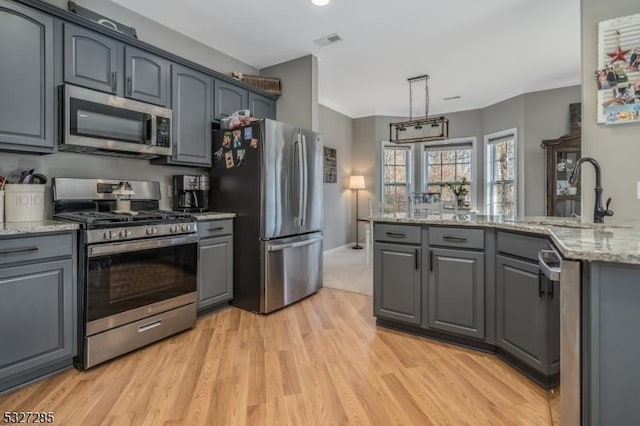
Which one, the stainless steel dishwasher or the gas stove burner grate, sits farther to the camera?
the gas stove burner grate

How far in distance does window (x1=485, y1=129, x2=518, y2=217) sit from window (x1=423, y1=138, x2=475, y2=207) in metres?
0.33

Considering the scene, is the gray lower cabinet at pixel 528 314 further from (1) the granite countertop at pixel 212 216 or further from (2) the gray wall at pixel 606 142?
(1) the granite countertop at pixel 212 216

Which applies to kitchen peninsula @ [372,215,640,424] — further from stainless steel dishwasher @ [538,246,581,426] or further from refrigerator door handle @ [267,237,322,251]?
refrigerator door handle @ [267,237,322,251]

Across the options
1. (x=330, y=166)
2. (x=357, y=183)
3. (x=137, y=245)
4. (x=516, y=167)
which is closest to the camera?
(x=137, y=245)

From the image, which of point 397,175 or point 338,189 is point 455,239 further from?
point 397,175

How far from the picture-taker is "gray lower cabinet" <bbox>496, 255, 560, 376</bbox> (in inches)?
67.6

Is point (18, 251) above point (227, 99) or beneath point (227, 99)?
beneath

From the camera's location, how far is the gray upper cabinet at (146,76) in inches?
98.3

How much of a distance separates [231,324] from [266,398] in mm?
1136

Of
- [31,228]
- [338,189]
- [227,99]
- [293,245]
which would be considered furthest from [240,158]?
[338,189]

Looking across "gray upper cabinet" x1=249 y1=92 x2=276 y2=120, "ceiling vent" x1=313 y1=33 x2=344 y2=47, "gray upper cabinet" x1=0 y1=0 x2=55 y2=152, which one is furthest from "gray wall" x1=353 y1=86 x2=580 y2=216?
"gray upper cabinet" x1=0 y1=0 x2=55 y2=152

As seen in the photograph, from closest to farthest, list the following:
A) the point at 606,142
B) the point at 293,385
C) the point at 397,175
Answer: the point at 293,385 → the point at 606,142 → the point at 397,175

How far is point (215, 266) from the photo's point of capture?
2.91 meters

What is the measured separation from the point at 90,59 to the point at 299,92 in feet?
6.96
